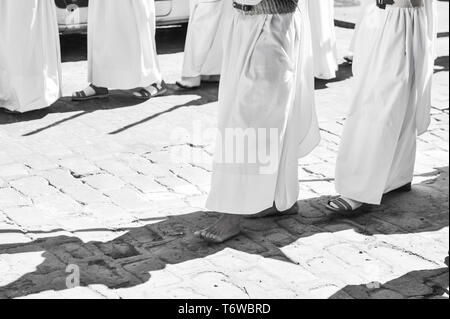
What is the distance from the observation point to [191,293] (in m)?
4.27

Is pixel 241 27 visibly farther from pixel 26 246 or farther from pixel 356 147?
pixel 26 246

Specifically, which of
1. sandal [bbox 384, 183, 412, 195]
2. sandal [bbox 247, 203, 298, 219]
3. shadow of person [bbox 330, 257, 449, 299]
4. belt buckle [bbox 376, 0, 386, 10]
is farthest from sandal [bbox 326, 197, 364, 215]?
belt buckle [bbox 376, 0, 386, 10]

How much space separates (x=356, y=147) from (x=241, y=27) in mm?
1156

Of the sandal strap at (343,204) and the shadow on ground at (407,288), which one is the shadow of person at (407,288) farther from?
the sandal strap at (343,204)

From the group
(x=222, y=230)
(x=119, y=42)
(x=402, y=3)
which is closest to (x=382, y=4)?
(x=402, y=3)

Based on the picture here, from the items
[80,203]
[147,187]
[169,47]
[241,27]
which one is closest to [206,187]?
[147,187]

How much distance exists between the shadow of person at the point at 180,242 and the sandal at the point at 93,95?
8.65 ft

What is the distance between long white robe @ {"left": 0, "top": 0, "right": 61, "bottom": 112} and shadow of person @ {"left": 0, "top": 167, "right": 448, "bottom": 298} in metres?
2.44

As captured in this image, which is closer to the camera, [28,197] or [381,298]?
[381,298]

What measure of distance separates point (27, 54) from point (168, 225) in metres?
2.68

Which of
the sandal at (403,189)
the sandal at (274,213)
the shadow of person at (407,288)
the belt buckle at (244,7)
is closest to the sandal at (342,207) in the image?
the sandal at (274,213)

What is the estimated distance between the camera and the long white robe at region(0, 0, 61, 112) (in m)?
7.05

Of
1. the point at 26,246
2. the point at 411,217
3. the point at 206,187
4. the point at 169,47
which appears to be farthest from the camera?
the point at 169,47

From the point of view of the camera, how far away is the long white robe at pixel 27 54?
7.05 meters
